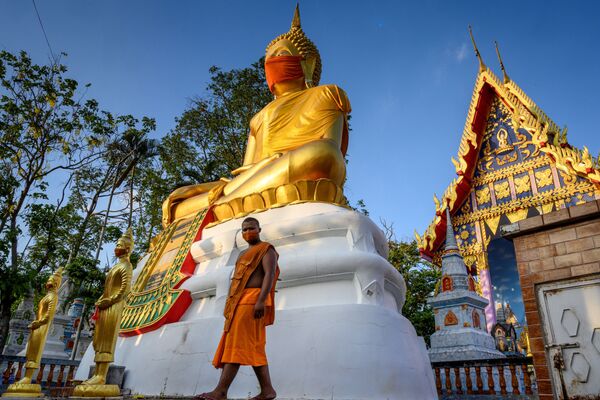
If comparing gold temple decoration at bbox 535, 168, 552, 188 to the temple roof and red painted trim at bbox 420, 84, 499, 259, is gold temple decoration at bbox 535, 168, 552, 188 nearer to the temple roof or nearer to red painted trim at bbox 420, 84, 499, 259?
the temple roof

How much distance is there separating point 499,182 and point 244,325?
11910 mm

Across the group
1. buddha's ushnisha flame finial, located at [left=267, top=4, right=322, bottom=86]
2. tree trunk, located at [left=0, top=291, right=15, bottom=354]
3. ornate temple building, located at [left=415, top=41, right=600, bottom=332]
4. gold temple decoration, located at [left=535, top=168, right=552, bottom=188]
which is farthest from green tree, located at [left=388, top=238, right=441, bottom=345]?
tree trunk, located at [left=0, top=291, right=15, bottom=354]

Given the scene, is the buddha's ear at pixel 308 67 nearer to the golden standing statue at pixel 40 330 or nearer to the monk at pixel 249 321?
the golden standing statue at pixel 40 330

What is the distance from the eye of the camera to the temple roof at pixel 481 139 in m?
11.0

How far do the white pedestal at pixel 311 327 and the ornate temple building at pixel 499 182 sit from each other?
834 cm

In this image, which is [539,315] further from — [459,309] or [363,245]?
[459,309]

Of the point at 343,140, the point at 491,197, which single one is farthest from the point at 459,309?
the point at 491,197

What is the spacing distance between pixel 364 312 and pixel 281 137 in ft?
11.9

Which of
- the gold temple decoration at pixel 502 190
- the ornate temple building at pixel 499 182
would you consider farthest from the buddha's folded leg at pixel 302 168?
the gold temple decoration at pixel 502 190

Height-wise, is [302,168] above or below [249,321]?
above

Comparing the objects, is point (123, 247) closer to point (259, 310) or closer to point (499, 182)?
point (259, 310)

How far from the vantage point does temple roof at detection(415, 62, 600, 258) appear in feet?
36.2

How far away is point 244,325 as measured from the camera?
7.43 ft

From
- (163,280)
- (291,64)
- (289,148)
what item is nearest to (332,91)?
(289,148)
